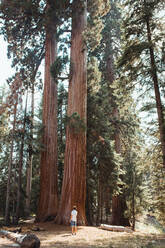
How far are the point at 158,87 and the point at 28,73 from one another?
9394mm

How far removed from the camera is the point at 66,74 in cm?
1206

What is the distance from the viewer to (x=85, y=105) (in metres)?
11.4

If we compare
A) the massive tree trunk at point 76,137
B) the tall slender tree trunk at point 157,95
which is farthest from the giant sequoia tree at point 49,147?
the tall slender tree trunk at point 157,95

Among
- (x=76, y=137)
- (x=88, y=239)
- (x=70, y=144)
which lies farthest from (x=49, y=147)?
(x=88, y=239)

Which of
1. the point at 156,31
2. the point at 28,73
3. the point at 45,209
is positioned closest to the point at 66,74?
the point at 28,73

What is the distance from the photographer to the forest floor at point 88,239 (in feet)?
19.6

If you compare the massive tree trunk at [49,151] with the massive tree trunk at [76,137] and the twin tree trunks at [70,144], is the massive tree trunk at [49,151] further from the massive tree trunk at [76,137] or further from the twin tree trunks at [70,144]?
the massive tree trunk at [76,137]

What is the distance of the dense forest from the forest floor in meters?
1.13

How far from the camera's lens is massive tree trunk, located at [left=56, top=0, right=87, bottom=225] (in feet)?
32.9

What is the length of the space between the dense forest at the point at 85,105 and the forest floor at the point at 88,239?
113 centimetres

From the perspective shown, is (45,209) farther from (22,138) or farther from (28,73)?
(28,73)

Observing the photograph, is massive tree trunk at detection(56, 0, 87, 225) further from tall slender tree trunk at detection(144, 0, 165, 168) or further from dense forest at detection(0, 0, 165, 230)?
tall slender tree trunk at detection(144, 0, 165, 168)

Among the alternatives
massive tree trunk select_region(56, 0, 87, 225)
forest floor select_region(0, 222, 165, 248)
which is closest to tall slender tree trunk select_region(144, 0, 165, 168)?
forest floor select_region(0, 222, 165, 248)

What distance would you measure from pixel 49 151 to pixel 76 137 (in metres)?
2.50
